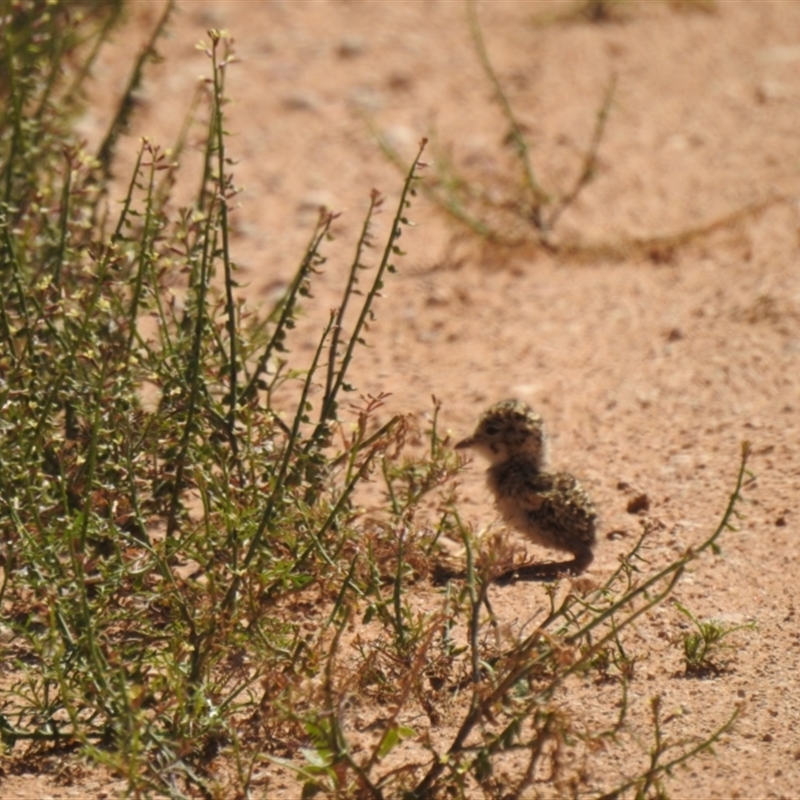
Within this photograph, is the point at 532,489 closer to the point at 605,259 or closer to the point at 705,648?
the point at 705,648

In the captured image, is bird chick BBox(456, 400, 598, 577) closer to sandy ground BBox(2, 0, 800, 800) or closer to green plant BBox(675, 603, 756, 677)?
sandy ground BBox(2, 0, 800, 800)

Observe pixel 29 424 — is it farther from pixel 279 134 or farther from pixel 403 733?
pixel 279 134

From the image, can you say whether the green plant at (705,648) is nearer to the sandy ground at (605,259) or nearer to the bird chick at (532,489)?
the sandy ground at (605,259)

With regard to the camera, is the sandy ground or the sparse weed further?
the sparse weed

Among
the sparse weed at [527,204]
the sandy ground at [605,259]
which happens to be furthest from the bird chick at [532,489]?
the sparse weed at [527,204]

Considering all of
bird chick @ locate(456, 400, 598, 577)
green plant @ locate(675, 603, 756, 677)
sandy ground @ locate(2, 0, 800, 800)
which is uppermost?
sandy ground @ locate(2, 0, 800, 800)

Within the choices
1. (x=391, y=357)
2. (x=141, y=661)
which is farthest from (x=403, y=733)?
(x=391, y=357)

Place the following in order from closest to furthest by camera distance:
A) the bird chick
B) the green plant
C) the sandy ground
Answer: the green plant, the sandy ground, the bird chick

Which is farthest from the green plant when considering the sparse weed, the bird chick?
the sparse weed
